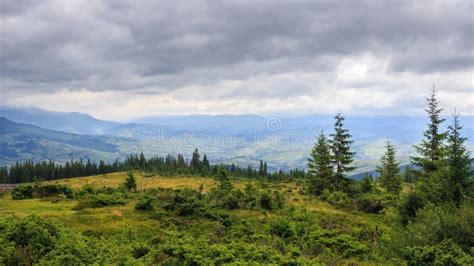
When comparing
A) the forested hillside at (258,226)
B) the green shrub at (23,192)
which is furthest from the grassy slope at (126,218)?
the green shrub at (23,192)

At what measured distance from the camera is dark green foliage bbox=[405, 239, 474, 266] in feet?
44.8

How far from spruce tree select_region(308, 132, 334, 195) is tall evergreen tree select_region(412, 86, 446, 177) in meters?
13.1

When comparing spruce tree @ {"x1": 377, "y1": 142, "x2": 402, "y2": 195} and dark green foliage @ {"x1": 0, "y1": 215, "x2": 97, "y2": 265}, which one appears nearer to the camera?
dark green foliage @ {"x1": 0, "y1": 215, "x2": 97, "y2": 265}

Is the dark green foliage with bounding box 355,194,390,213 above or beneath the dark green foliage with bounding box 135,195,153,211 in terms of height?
beneath

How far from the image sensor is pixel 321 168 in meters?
53.0

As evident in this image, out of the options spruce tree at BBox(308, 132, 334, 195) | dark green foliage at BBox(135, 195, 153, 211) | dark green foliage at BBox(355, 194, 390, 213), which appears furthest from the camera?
spruce tree at BBox(308, 132, 334, 195)

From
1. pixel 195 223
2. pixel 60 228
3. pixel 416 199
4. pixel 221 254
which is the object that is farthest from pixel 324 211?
pixel 60 228

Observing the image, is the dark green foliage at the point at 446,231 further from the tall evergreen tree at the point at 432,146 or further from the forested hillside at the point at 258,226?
the tall evergreen tree at the point at 432,146

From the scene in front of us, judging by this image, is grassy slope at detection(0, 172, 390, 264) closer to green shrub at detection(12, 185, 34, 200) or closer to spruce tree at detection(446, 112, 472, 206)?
green shrub at detection(12, 185, 34, 200)

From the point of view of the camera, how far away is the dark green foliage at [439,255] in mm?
13656

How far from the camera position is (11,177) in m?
130

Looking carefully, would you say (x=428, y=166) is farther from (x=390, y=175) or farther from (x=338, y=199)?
(x=390, y=175)

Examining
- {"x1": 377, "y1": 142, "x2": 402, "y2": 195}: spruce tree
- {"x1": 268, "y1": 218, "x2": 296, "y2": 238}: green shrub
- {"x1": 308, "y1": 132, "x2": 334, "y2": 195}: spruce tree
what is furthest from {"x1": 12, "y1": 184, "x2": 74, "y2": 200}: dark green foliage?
{"x1": 377, "y1": 142, "x2": 402, "y2": 195}: spruce tree

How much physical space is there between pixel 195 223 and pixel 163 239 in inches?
199
